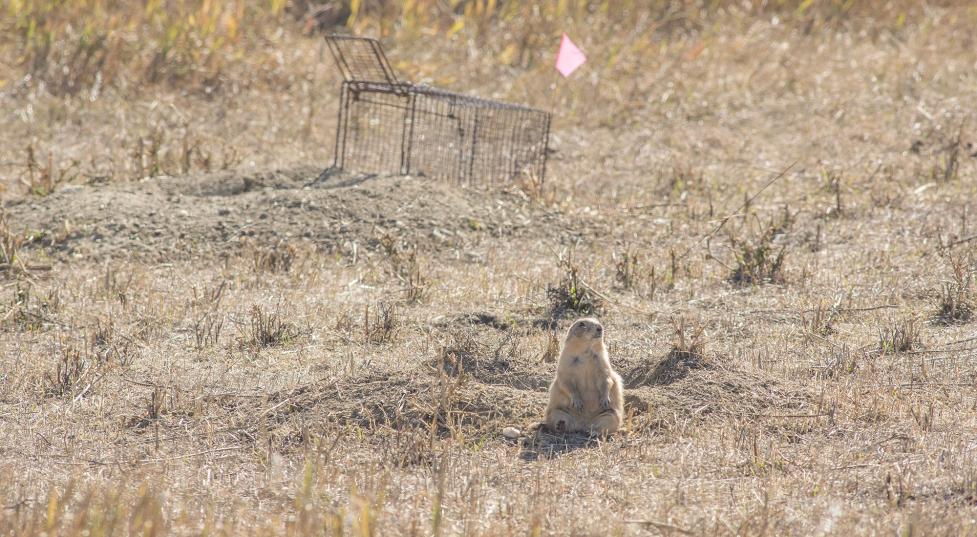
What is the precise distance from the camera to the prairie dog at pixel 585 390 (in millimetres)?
Answer: 6348

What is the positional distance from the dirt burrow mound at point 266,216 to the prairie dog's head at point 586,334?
4128 millimetres

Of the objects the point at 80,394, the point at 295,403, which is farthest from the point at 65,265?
the point at 295,403

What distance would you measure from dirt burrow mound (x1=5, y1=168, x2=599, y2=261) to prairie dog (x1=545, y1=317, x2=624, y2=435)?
4.15 metres

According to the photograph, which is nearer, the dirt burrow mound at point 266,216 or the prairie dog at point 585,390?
the prairie dog at point 585,390

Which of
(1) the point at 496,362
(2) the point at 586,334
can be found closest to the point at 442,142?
(1) the point at 496,362

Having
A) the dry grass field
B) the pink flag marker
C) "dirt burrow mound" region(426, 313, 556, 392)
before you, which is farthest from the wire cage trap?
"dirt burrow mound" region(426, 313, 556, 392)

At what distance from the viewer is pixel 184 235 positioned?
10.5m

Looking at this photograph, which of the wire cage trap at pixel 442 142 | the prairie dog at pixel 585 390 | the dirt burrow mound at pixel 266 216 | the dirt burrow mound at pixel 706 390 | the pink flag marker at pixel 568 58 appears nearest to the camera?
the prairie dog at pixel 585 390

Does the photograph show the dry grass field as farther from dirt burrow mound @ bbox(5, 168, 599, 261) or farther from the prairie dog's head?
the prairie dog's head

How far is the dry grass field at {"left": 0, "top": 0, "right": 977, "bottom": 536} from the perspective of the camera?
5.61m

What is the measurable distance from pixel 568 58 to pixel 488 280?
5.24 m

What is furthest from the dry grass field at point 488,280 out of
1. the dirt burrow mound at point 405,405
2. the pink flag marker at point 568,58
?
the pink flag marker at point 568,58

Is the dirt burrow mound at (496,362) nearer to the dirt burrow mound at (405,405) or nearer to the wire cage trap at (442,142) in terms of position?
the dirt burrow mound at (405,405)

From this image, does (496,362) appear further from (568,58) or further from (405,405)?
(568,58)
